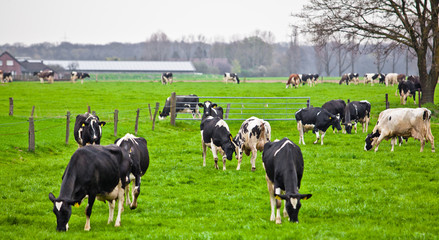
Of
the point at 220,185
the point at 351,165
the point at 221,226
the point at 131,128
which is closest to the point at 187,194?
the point at 220,185

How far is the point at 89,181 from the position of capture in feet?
30.9

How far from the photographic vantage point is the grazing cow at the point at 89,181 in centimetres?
915

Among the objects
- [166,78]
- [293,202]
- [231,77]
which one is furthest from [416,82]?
[166,78]

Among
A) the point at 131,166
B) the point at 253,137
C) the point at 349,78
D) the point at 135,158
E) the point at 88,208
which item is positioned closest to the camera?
the point at 88,208

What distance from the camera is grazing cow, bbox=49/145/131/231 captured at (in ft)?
30.0

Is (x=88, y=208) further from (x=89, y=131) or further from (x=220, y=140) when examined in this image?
(x=89, y=131)

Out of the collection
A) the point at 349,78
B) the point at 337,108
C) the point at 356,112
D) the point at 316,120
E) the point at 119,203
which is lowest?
the point at 119,203

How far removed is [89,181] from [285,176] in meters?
3.90

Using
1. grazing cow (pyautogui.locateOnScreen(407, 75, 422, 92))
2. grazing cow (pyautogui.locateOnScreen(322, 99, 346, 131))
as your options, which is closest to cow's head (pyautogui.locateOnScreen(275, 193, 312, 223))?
grazing cow (pyautogui.locateOnScreen(322, 99, 346, 131))

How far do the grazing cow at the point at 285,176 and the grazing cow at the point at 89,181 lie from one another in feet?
10.5

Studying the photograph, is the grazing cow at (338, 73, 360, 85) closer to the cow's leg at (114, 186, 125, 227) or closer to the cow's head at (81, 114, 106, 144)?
the cow's head at (81, 114, 106, 144)

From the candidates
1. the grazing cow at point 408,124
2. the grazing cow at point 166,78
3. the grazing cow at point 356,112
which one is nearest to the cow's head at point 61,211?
the grazing cow at point 408,124

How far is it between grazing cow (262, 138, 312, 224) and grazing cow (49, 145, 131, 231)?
3.19 metres

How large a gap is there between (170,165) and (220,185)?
3832 millimetres
